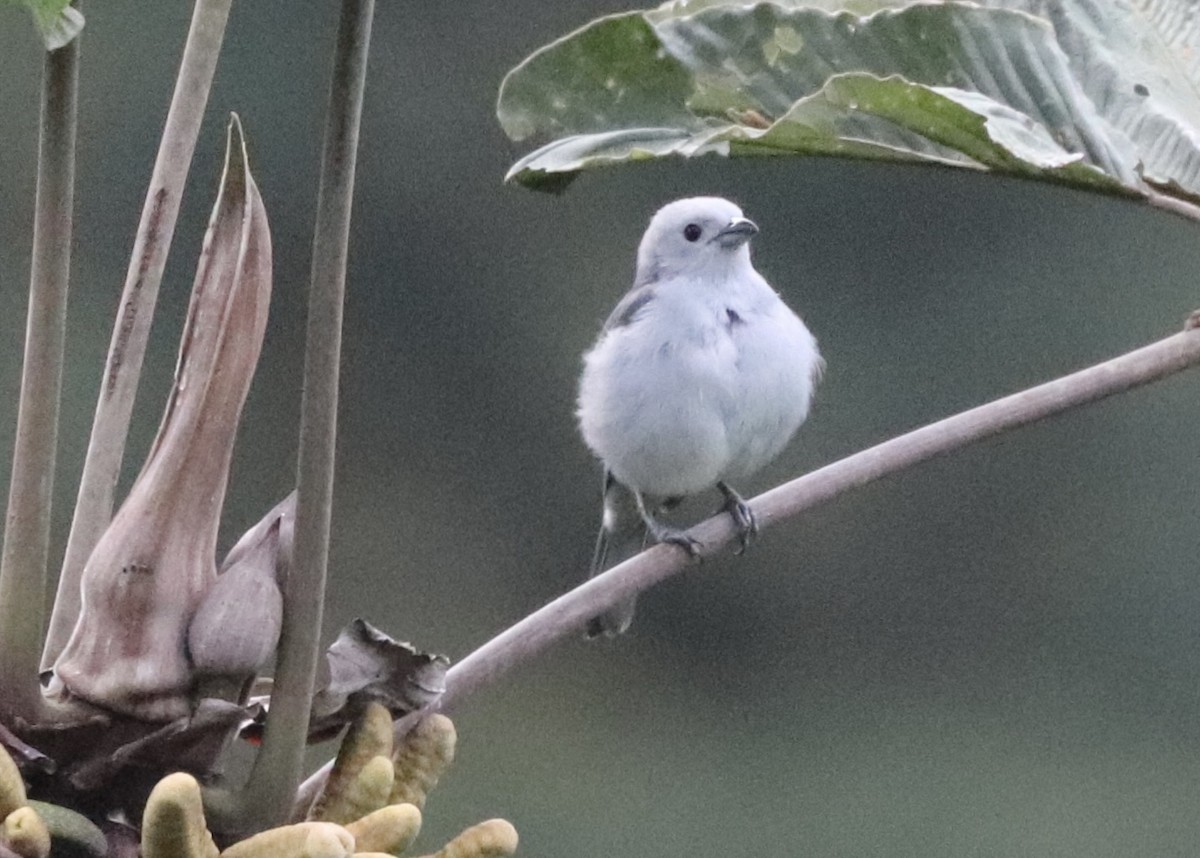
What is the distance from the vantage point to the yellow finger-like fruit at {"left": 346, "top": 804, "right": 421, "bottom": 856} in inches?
45.4

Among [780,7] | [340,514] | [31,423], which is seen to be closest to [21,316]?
[340,514]

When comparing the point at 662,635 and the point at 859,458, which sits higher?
the point at 662,635

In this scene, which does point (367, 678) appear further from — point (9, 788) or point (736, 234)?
Result: point (736, 234)

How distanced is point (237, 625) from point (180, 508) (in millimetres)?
71

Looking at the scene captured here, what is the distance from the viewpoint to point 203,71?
1.35 meters

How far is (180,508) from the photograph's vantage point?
1.19m

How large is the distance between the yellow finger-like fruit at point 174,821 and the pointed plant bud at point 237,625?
101mm

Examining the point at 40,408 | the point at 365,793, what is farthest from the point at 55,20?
the point at 365,793

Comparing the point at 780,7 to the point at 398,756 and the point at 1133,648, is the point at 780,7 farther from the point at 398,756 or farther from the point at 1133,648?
the point at 1133,648

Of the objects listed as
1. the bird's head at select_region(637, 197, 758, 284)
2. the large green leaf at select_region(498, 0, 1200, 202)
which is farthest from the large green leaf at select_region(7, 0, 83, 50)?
the bird's head at select_region(637, 197, 758, 284)

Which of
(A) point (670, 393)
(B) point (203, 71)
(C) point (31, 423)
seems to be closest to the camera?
(C) point (31, 423)

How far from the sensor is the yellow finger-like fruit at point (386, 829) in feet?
3.78

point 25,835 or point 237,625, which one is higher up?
point 237,625

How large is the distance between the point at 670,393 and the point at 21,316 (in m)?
3.96
